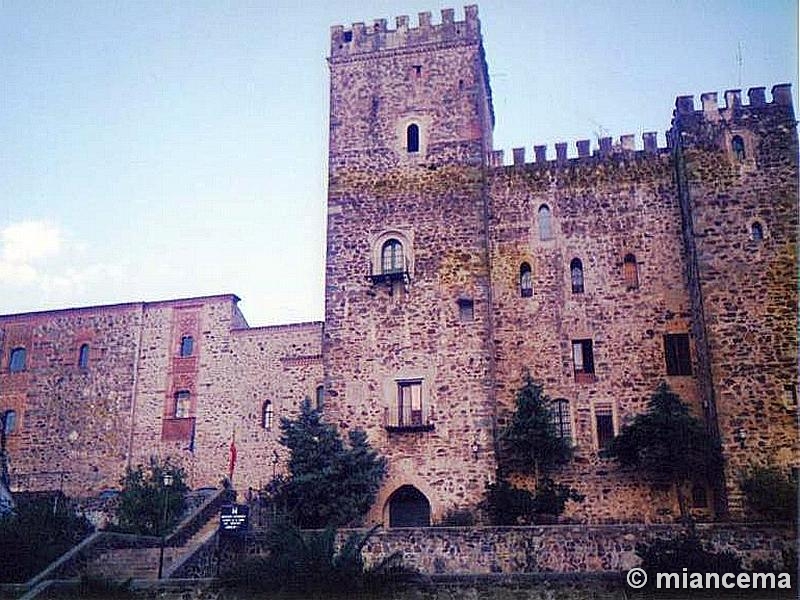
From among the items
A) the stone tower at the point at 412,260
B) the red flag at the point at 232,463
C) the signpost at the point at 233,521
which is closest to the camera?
the signpost at the point at 233,521

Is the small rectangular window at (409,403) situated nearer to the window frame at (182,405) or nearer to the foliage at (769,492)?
the foliage at (769,492)

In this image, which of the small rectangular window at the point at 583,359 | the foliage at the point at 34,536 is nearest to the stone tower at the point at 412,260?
the small rectangular window at the point at 583,359

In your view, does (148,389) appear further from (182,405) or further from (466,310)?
(466,310)

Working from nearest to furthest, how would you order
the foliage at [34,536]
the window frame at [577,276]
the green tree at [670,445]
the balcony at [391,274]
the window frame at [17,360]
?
the foliage at [34,536]
the green tree at [670,445]
the balcony at [391,274]
the window frame at [577,276]
the window frame at [17,360]

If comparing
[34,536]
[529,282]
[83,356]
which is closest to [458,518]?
[529,282]

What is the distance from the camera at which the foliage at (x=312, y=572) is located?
15.3 metres

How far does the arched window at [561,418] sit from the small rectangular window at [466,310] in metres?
3.28

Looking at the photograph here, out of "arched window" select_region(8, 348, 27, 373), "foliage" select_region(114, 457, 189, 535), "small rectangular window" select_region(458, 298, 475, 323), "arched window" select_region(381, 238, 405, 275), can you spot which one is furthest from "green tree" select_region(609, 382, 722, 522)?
"arched window" select_region(8, 348, 27, 373)

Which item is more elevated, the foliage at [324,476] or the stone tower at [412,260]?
the stone tower at [412,260]

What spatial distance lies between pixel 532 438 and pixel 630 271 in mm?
5754

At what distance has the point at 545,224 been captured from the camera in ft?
86.5

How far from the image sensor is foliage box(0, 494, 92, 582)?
19.6m

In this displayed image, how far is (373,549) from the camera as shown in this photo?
20266 millimetres

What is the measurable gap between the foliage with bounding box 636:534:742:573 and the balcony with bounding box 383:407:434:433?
8.94m
